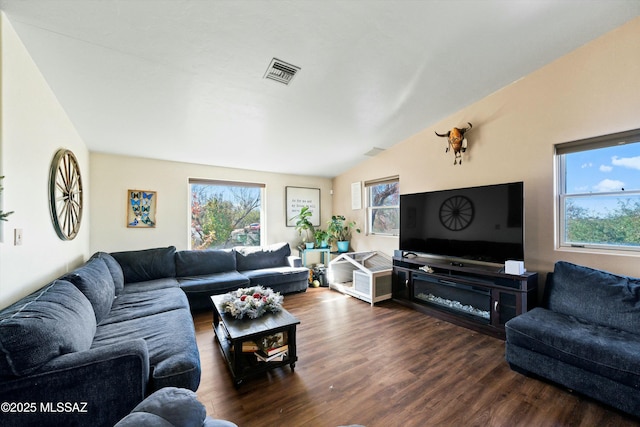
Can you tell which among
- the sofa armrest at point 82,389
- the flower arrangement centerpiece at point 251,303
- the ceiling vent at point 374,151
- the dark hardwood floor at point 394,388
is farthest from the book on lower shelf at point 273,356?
the ceiling vent at point 374,151

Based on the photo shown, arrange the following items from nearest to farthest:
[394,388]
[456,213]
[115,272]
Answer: [394,388] → [115,272] → [456,213]

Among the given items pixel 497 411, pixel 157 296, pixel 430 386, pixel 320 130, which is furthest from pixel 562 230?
pixel 157 296

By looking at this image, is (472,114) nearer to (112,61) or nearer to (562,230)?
(562,230)

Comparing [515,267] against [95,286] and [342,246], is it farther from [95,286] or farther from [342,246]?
[95,286]

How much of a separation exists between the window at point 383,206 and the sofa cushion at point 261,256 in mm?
1701

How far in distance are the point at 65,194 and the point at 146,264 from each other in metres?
1.33

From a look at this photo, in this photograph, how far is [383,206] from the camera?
14.5ft

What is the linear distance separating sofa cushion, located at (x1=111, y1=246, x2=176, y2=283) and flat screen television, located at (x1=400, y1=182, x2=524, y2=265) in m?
3.44

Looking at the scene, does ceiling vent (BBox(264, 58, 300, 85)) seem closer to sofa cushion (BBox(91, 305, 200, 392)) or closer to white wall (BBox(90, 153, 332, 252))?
sofa cushion (BBox(91, 305, 200, 392))

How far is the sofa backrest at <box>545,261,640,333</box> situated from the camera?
1.86 metres

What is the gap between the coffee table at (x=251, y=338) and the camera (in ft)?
5.93

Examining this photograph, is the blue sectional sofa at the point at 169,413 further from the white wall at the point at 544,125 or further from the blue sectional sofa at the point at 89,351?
the white wall at the point at 544,125

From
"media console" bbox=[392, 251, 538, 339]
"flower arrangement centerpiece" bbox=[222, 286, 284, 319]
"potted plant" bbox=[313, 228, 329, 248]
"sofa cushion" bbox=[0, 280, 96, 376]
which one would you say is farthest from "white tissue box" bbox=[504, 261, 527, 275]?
"sofa cushion" bbox=[0, 280, 96, 376]

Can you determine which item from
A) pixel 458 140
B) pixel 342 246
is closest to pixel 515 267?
pixel 458 140
